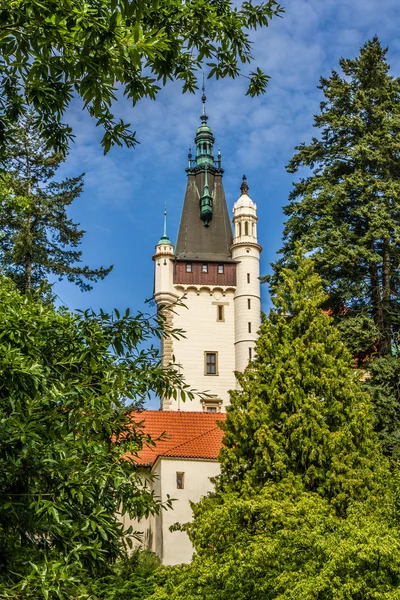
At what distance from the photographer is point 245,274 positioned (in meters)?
57.4

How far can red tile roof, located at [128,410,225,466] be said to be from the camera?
28984 millimetres

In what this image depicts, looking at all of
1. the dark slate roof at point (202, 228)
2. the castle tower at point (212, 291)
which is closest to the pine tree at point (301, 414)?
the castle tower at point (212, 291)

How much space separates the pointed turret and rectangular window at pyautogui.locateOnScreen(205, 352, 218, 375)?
26.0ft

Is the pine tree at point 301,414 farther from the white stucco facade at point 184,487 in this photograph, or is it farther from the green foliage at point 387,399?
the white stucco facade at point 184,487

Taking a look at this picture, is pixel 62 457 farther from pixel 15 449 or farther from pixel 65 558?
pixel 65 558

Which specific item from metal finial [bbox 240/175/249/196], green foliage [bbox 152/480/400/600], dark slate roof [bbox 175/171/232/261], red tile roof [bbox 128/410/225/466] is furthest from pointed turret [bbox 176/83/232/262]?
green foliage [bbox 152/480/400/600]

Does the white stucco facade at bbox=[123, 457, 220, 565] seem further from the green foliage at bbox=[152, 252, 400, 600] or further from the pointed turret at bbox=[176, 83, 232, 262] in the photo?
the pointed turret at bbox=[176, 83, 232, 262]

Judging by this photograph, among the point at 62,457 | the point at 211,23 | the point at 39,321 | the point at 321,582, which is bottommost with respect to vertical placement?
the point at 321,582

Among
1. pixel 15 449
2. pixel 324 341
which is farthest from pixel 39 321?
pixel 324 341

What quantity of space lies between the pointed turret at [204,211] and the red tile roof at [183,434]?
27289 millimetres

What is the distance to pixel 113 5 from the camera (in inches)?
182

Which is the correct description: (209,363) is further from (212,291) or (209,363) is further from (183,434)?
(183,434)

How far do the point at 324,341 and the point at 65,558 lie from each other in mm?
15334

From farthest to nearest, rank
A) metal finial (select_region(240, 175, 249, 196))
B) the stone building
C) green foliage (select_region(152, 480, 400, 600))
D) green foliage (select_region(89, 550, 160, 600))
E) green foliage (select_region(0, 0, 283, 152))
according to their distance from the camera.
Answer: metal finial (select_region(240, 175, 249, 196)) → the stone building → green foliage (select_region(152, 480, 400, 600)) → green foliage (select_region(89, 550, 160, 600)) → green foliage (select_region(0, 0, 283, 152))
